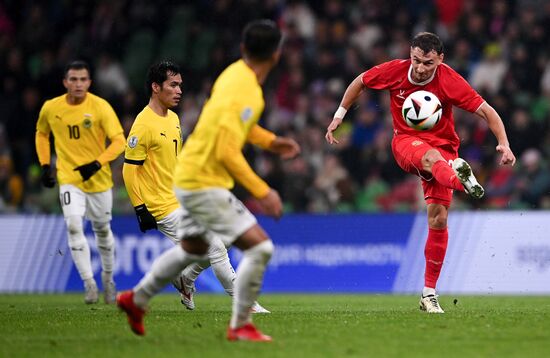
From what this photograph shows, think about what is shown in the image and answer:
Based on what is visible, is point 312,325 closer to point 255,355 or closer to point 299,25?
point 255,355

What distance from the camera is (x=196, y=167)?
771 cm

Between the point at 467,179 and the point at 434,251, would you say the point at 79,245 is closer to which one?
the point at 434,251

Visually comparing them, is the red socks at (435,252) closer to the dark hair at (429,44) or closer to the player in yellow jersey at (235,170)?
the dark hair at (429,44)

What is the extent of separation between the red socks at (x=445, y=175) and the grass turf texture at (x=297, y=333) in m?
1.21

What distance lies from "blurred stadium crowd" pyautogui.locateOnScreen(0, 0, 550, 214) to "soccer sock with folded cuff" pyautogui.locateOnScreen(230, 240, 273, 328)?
10738mm

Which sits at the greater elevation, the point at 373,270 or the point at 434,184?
the point at 434,184

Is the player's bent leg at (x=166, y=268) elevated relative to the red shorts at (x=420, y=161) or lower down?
lower down

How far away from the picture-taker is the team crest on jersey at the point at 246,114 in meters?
7.59

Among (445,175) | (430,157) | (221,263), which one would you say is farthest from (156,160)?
(445,175)

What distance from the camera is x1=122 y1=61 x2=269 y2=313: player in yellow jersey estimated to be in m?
11.2

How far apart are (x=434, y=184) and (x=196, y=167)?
3588 millimetres

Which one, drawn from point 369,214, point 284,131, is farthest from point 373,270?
point 284,131

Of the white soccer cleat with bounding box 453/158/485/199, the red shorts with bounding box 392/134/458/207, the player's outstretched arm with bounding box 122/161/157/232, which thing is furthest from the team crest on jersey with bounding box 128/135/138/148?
the white soccer cleat with bounding box 453/158/485/199

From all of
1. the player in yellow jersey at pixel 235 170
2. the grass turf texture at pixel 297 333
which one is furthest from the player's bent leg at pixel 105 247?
the player in yellow jersey at pixel 235 170
